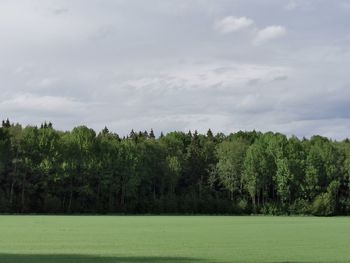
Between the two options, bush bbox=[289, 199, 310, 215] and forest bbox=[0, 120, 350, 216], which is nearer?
forest bbox=[0, 120, 350, 216]

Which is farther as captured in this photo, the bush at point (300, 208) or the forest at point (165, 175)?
the bush at point (300, 208)

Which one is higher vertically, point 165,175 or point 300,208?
point 165,175

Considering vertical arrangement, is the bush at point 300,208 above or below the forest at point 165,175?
below

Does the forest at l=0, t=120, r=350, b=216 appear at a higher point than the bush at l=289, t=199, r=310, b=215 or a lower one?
higher

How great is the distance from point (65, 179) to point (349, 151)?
64206 mm

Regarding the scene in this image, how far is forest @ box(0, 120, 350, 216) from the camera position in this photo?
120 metres

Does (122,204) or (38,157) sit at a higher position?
(38,157)

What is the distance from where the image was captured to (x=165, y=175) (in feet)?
443

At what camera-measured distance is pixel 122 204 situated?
415 feet

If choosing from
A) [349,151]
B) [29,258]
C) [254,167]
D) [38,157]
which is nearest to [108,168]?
[38,157]

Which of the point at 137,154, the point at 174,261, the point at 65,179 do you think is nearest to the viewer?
the point at 174,261

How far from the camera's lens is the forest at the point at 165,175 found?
120125 mm

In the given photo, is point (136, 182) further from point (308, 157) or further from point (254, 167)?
point (308, 157)

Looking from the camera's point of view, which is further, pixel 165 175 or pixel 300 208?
pixel 165 175
